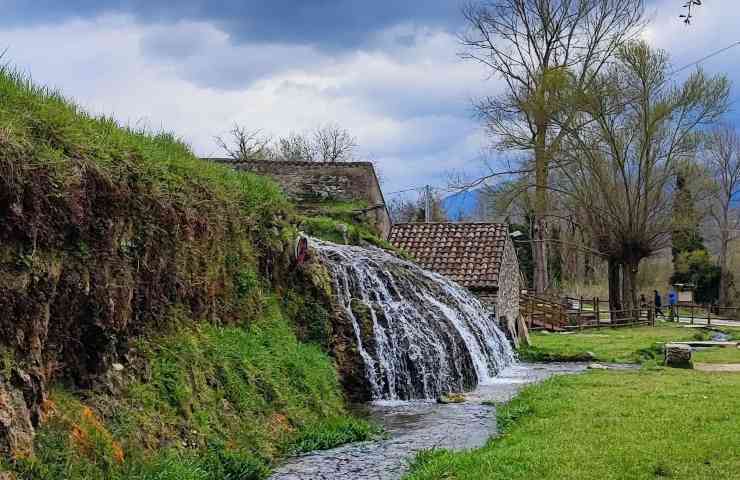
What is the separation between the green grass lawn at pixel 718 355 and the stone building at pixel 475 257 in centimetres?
428

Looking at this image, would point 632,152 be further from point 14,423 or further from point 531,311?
point 14,423

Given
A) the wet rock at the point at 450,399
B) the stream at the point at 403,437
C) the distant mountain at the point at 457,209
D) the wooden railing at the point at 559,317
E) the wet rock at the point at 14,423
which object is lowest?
the stream at the point at 403,437

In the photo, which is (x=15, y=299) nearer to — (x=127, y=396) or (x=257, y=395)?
(x=127, y=396)

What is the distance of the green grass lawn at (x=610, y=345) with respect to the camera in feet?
56.2

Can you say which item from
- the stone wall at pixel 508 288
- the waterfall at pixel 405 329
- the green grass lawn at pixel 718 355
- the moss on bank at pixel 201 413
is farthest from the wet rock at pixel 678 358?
the moss on bank at pixel 201 413

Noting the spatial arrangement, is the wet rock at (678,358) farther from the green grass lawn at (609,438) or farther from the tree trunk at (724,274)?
the tree trunk at (724,274)

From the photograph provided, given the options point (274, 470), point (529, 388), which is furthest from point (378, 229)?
point (274, 470)

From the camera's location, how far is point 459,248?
67.1ft

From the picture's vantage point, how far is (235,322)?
8883 millimetres

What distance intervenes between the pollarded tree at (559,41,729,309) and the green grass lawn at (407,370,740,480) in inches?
827

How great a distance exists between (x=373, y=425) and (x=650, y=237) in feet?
85.0

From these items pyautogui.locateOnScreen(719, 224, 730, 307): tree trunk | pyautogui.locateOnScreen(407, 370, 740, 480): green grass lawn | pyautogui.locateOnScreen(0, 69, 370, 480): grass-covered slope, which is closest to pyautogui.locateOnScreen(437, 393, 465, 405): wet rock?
pyautogui.locateOnScreen(407, 370, 740, 480): green grass lawn

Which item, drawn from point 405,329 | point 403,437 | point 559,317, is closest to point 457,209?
point 559,317

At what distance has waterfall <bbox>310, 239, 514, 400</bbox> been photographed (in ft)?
36.7
